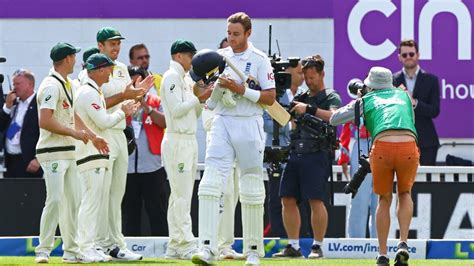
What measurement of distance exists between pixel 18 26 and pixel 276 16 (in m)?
3.28

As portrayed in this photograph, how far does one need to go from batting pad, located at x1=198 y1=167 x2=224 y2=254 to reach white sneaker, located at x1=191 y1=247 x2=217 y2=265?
0.10 m

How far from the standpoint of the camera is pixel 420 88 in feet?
60.4

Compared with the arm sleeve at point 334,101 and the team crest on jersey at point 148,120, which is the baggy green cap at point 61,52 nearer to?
the team crest on jersey at point 148,120

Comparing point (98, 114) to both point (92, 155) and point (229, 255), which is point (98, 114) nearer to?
point (92, 155)

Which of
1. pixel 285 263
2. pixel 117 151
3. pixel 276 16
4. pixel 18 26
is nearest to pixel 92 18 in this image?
pixel 18 26

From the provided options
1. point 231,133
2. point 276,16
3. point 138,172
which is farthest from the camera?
point 276,16

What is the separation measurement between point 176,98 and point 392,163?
114 inches

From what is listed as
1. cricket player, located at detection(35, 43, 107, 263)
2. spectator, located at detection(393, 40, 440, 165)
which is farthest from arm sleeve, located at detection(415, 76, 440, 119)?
cricket player, located at detection(35, 43, 107, 263)

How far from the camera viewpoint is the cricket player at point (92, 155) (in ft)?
48.8

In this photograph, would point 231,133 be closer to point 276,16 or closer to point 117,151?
point 117,151

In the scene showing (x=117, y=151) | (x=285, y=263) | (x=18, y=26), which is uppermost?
(x=18, y=26)

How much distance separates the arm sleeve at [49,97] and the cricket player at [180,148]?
1418mm

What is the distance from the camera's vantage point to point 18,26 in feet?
65.2

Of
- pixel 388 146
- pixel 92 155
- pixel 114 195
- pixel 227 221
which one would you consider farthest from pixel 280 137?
pixel 388 146
